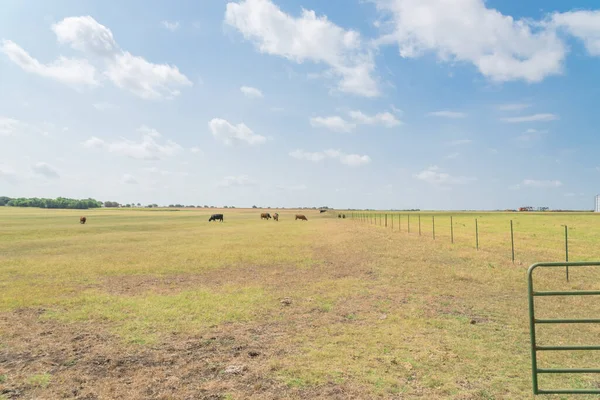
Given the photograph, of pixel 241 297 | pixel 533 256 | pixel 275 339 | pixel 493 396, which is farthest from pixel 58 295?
pixel 533 256

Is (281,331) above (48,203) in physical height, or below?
below

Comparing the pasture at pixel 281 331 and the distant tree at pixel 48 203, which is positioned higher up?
the distant tree at pixel 48 203

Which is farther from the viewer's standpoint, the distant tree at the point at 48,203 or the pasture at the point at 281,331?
the distant tree at the point at 48,203

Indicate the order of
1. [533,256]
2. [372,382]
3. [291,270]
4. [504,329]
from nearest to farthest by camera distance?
[372,382] < [504,329] < [291,270] < [533,256]

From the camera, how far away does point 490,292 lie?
12453mm

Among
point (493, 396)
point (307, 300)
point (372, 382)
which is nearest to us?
point (493, 396)

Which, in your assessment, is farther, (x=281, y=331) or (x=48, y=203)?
(x=48, y=203)

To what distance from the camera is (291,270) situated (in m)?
16.8

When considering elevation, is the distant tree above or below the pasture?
above

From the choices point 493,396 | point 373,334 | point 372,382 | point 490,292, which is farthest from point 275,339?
point 490,292

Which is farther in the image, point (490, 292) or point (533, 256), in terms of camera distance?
point (533, 256)

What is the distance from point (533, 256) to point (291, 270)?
13481 millimetres

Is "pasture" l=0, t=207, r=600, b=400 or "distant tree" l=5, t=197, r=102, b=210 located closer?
"pasture" l=0, t=207, r=600, b=400

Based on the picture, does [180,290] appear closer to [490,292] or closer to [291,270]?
[291,270]
